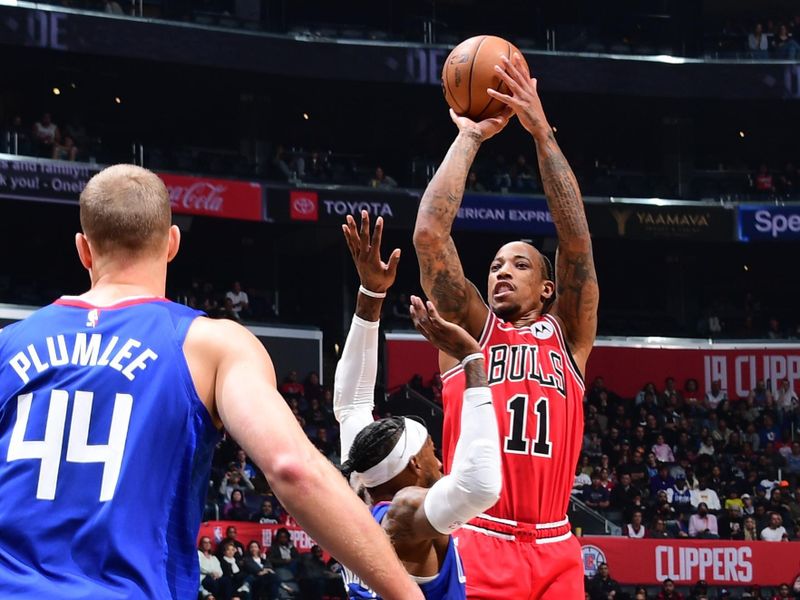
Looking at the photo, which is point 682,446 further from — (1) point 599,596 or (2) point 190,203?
(2) point 190,203

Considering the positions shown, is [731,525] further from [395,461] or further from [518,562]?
[395,461]

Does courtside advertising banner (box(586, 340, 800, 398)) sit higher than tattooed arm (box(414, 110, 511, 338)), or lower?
lower

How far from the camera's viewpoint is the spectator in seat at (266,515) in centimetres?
1708

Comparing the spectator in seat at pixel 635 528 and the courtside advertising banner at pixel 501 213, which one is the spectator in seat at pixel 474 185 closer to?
the courtside advertising banner at pixel 501 213

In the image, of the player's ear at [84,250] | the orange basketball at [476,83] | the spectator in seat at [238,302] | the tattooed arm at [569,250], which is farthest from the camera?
the spectator in seat at [238,302]

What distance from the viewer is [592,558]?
1784 cm

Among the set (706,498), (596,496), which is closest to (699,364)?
(706,498)

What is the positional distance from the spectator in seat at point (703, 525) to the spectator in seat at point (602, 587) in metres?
2.47

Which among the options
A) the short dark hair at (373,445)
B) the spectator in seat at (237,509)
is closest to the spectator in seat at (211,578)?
the spectator in seat at (237,509)

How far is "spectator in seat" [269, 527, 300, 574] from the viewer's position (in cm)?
1555

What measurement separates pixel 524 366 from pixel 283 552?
10.9 metres

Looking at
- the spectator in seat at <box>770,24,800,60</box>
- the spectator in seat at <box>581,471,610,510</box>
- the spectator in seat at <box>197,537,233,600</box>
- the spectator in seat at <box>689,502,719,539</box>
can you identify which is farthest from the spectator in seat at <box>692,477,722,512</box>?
the spectator in seat at <box>770,24,800,60</box>

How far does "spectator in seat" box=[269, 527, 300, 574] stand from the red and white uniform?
1028cm

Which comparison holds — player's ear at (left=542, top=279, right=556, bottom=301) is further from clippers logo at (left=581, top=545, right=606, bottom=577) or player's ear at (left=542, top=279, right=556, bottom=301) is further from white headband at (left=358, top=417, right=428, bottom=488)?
clippers logo at (left=581, top=545, right=606, bottom=577)
